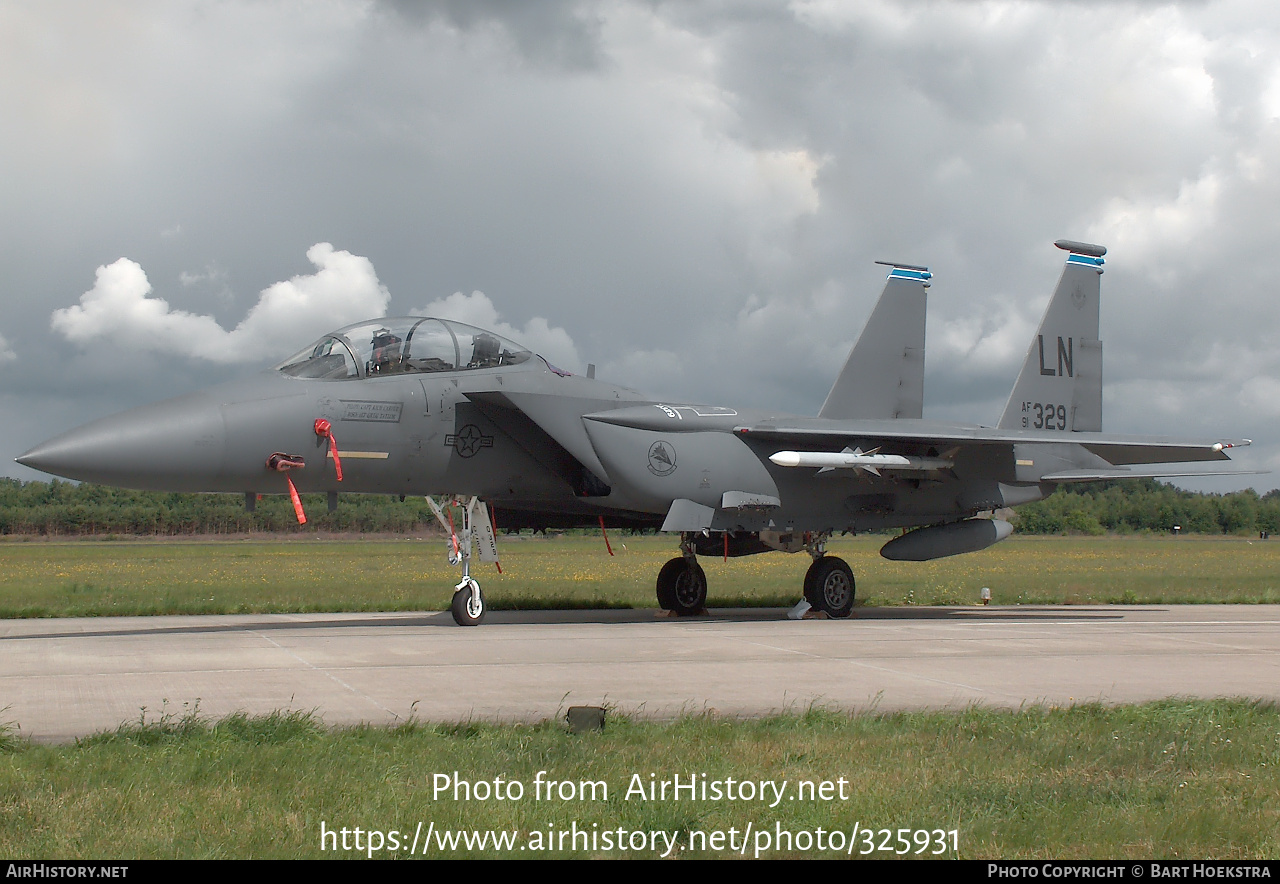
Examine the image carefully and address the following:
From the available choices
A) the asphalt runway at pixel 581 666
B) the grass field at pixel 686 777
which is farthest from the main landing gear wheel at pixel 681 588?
the grass field at pixel 686 777

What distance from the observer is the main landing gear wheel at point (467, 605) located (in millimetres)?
12656

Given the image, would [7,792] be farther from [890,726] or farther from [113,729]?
[890,726]

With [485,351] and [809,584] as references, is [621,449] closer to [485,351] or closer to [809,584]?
[485,351]

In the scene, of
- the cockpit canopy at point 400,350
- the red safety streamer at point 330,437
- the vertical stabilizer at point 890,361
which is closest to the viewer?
the red safety streamer at point 330,437

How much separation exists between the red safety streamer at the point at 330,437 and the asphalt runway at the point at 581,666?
176cm

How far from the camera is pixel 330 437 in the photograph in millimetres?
11836

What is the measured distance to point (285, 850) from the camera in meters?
3.94

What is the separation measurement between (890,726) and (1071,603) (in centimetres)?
1404

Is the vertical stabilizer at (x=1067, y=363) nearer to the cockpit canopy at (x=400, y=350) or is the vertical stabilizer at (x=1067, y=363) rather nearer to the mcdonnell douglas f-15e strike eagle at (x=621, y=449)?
the mcdonnell douglas f-15e strike eagle at (x=621, y=449)

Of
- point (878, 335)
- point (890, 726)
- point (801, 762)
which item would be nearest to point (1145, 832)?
point (801, 762)

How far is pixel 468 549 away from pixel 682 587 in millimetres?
3827

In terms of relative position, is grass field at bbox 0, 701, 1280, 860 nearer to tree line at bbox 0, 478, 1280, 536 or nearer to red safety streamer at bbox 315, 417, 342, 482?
red safety streamer at bbox 315, 417, 342, 482

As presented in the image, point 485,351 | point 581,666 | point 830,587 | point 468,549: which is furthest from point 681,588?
point 581,666

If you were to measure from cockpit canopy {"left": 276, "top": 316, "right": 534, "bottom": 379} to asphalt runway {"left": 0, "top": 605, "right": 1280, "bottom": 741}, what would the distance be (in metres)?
2.84
